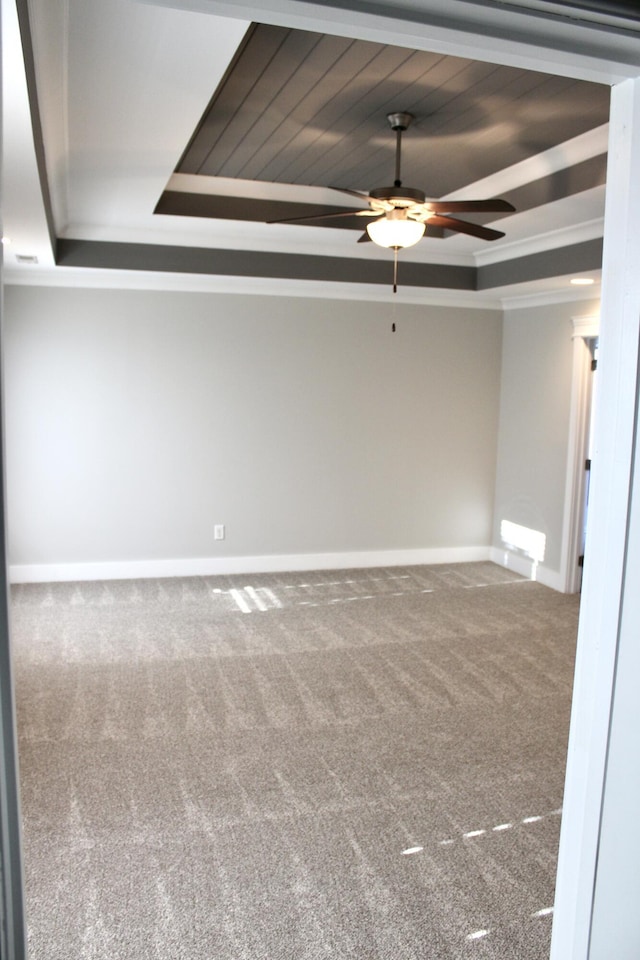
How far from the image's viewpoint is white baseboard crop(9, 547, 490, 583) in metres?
5.91

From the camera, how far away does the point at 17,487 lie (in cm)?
575

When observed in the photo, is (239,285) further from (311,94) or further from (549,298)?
(311,94)

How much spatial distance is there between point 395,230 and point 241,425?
2.98 metres

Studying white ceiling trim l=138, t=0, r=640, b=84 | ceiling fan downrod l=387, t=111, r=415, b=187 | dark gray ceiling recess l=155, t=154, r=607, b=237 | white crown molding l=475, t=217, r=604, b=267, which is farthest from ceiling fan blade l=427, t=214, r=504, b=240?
white ceiling trim l=138, t=0, r=640, b=84

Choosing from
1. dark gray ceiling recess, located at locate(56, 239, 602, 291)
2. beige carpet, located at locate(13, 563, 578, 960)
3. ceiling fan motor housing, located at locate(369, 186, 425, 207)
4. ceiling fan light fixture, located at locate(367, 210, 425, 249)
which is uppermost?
dark gray ceiling recess, located at locate(56, 239, 602, 291)

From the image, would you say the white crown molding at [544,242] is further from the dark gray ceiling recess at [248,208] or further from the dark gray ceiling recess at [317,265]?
the dark gray ceiling recess at [248,208]

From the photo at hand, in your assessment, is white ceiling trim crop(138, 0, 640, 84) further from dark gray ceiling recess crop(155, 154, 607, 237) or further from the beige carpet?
dark gray ceiling recess crop(155, 154, 607, 237)

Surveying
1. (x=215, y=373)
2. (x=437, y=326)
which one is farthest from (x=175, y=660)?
(x=437, y=326)

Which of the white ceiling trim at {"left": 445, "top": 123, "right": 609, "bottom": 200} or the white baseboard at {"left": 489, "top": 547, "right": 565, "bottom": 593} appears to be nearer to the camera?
the white ceiling trim at {"left": 445, "top": 123, "right": 609, "bottom": 200}

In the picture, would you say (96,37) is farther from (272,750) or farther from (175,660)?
(175,660)

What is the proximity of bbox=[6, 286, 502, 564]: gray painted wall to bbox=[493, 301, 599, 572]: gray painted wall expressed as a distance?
0.51 ft

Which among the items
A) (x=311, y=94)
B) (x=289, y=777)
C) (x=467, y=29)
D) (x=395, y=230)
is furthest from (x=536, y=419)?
(x=467, y=29)

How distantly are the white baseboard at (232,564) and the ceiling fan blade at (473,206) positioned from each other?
12.0 feet

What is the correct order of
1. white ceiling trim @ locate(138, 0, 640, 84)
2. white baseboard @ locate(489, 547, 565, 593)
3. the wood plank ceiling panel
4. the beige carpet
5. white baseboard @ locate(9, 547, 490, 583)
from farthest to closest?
white baseboard @ locate(489, 547, 565, 593) < white baseboard @ locate(9, 547, 490, 583) < the wood plank ceiling panel < the beige carpet < white ceiling trim @ locate(138, 0, 640, 84)
